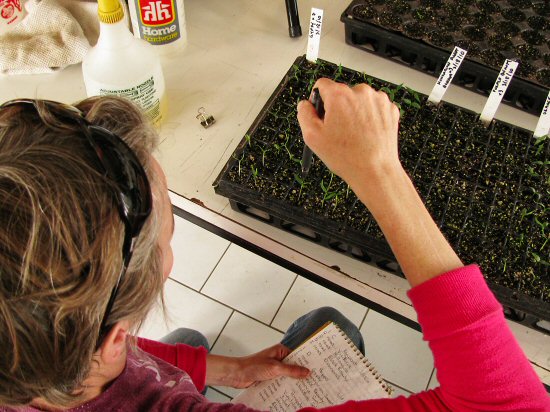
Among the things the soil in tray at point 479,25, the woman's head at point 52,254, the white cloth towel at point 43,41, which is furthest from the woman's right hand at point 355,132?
the white cloth towel at point 43,41

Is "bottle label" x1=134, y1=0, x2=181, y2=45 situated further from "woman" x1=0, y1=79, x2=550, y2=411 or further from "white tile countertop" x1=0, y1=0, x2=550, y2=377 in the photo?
"woman" x1=0, y1=79, x2=550, y2=411

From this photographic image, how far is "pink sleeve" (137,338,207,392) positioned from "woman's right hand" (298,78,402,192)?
1.46ft

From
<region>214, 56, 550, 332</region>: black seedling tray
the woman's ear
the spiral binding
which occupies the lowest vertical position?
the spiral binding

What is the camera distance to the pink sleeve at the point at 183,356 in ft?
2.82

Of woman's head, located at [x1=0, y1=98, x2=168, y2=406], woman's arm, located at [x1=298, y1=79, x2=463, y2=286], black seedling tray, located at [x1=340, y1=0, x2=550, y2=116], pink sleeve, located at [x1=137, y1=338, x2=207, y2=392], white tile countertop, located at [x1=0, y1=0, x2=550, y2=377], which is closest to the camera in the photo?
woman's head, located at [x1=0, y1=98, x2=168, y2=406]

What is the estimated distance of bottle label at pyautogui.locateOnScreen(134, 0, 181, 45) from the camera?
1.07 meters

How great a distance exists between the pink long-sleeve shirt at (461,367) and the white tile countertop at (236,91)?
1.04 feet

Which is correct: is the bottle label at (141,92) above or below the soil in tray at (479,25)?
below

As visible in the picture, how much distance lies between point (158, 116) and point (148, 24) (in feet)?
0.74

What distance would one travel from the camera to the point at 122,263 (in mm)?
459

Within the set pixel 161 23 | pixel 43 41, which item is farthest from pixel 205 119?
pixel 43 41

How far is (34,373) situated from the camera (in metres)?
0.44

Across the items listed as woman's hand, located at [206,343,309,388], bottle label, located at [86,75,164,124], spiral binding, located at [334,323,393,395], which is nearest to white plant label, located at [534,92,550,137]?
spiral binding, located at [334,323,393,395]

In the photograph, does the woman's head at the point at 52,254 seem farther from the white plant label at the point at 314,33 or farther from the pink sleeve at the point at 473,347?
the white plant label at the point at 314,33
